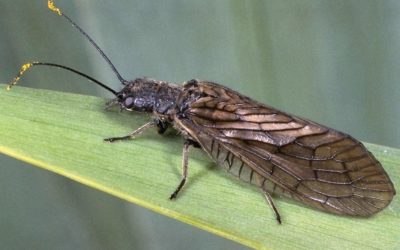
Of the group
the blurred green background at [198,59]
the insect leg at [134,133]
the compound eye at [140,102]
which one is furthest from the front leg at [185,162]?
the blurred green background at [198,59]

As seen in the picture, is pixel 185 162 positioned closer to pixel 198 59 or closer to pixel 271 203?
pixel 271 203

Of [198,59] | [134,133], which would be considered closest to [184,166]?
[134,133]

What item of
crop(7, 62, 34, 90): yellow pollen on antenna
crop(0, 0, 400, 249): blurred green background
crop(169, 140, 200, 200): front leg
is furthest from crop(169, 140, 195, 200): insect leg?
crop(0, 0, 400, 249): blurred green background

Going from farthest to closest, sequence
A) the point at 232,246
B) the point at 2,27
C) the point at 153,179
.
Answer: the point at 232,246 → the point at 2,27 → the point at 153,179

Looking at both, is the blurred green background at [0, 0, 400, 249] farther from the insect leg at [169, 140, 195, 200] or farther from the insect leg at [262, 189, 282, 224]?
the insect leg at [262, 189, 282, 224]

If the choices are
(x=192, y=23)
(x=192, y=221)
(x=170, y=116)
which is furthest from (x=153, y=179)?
(x=192, y=23)

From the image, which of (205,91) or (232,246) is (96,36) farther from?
(232,246)
